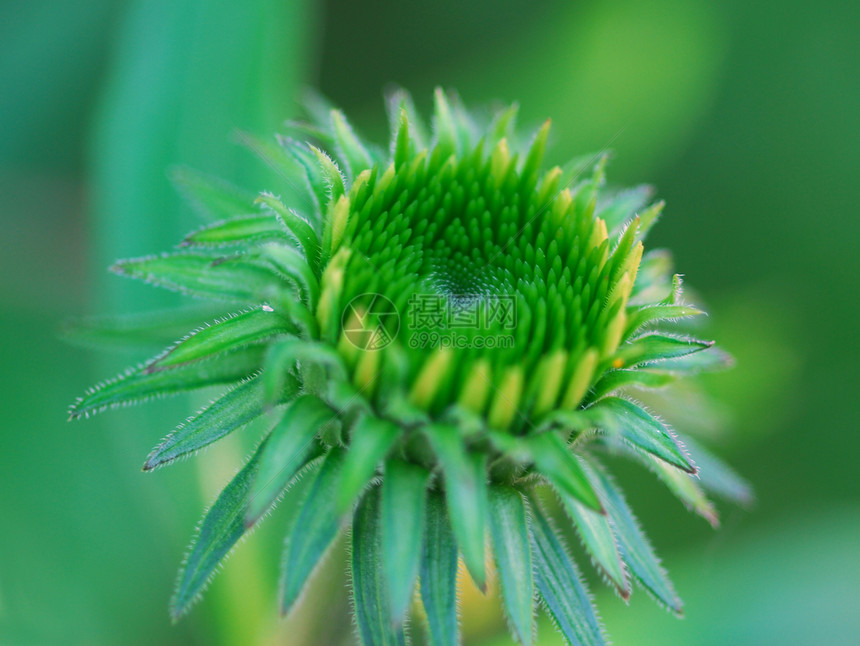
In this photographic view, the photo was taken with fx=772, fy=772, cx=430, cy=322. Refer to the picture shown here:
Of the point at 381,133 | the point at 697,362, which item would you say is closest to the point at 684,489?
the point at 697,362

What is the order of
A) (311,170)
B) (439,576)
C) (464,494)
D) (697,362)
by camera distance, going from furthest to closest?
(697,362) < (311,170) < (439,576) < (464,494)

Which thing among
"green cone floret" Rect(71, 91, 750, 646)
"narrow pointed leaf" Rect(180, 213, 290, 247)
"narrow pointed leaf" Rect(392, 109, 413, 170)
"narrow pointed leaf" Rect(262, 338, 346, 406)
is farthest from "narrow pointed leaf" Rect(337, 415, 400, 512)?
"narrow pointed leaf" Rect(392, 109, 413, 170)

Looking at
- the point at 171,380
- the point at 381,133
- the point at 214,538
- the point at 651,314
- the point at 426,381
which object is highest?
the point at 381,133

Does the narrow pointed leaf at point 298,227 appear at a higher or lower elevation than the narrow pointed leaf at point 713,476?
higher

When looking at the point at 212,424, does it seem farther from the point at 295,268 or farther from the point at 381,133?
the point at 381,133

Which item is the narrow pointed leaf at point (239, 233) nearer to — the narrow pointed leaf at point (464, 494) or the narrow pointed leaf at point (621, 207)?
the narrow pointed leaf at point (464, 494)

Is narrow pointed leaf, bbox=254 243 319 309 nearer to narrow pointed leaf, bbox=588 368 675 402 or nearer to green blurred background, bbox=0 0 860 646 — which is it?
narrow pointed leaf, bbox=588 368 675 402

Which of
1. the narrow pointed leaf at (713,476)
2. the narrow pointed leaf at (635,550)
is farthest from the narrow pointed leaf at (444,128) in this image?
the narrow pointed leaf at (713,476)
